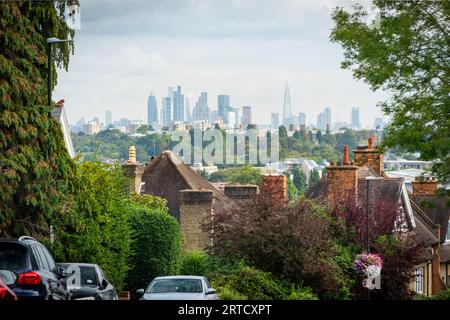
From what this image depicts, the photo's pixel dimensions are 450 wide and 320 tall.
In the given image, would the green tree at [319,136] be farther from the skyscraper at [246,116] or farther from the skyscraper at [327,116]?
the skyscraper at [246,116]

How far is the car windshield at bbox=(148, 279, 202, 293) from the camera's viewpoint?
29.4 meters

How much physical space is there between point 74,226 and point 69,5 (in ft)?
28.4

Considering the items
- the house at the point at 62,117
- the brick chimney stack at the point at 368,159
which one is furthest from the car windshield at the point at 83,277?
the brick chimney stack at the point at 368,159

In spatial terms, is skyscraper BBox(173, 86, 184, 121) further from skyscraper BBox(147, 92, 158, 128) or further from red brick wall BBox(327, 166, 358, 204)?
red brick wall BBox(327, 166, 358, 204)

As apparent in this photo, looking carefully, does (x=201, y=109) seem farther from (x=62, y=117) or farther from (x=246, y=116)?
(x=62, y=117)

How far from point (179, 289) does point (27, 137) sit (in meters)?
10.3

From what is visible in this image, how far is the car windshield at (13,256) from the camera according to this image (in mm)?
21844

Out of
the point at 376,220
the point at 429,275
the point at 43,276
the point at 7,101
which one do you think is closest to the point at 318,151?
the point at 429,275

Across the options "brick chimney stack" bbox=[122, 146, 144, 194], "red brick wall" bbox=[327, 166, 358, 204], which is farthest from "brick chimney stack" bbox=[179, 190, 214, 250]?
"red brick wall" bbox=[327, 166, 358, 204]

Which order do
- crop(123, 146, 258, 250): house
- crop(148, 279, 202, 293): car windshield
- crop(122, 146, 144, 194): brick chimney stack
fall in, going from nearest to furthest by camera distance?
crop(148, 279, 202, 293): car windshield → crop(123, 146, 258, 250): house → crop(122, 146, 144, 194): brick chimney stack

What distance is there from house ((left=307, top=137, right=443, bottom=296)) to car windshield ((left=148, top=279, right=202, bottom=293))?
2551 centimetres

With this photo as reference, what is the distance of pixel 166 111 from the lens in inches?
3735

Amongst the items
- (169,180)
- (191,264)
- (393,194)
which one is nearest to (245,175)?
(169,180)
